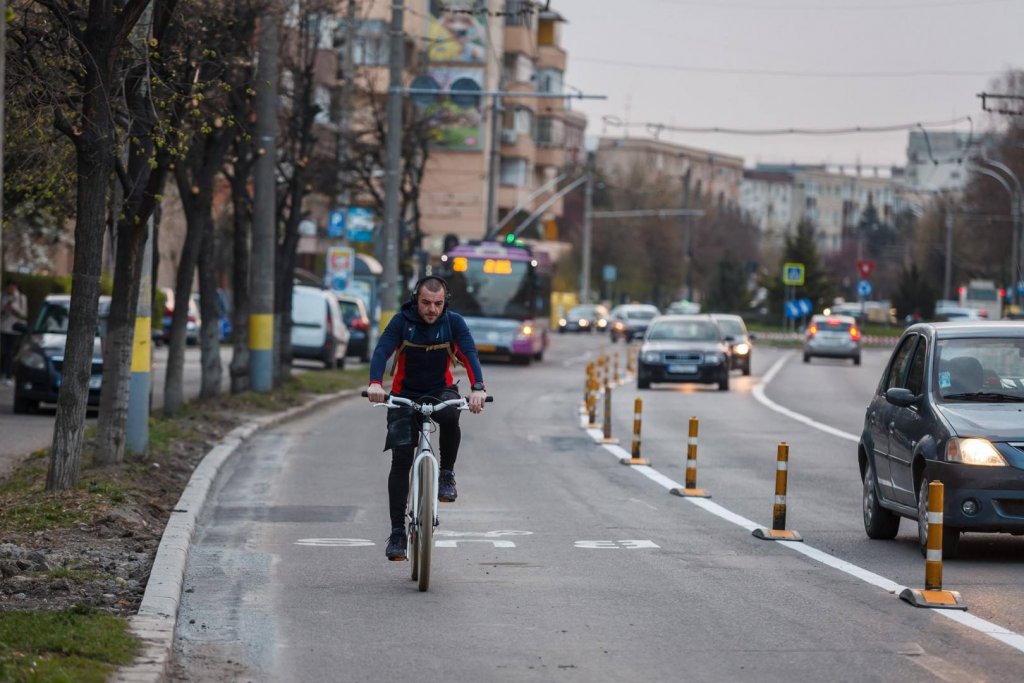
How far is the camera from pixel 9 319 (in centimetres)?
3105

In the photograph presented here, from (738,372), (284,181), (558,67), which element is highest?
(558,67)

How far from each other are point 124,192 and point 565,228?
11583 cm

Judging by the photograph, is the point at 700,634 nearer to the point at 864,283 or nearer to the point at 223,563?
the point at 223,563

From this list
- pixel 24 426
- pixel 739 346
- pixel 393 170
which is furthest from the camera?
pixel 739 346

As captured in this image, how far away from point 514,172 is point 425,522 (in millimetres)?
88597

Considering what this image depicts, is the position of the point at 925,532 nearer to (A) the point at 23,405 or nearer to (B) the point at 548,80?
(A) the point at 23,405

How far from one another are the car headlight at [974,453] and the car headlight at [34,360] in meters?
16.0

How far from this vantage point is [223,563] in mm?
11906

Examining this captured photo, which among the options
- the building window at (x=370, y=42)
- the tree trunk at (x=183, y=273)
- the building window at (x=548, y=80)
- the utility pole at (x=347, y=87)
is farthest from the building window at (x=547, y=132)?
the tree trunk at (x=183, y=273)

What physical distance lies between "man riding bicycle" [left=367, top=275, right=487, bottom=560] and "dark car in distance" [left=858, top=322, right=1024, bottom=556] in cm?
301

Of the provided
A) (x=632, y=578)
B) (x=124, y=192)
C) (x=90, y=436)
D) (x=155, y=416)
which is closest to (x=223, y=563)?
(x=632, y=578)

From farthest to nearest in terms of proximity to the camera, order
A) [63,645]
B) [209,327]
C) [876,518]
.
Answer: [209,327] < [876,518] < [63,645]

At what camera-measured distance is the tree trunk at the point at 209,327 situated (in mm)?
26672

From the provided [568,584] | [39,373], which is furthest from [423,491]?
[39,373]
